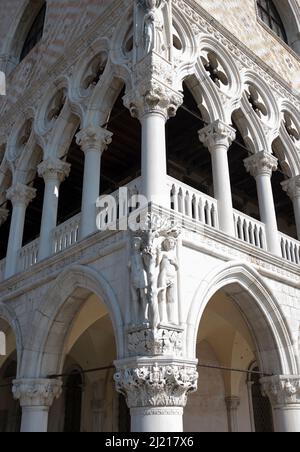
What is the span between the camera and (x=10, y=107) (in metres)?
10.5

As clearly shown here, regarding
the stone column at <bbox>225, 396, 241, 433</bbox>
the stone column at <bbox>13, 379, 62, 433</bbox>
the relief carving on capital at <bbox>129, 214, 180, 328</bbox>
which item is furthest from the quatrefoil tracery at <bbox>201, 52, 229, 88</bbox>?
the stone column at <bbox>225, 396, 241, 433</bbox>

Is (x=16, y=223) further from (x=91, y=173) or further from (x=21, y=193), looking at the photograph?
(x=91, y=173)

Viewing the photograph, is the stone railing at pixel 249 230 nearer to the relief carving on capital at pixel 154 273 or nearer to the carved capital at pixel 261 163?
the carved capital at pixel 261 163

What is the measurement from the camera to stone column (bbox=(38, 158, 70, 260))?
25.0ft

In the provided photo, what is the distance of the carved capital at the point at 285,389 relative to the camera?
6605mm

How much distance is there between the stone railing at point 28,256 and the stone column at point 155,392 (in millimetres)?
3441

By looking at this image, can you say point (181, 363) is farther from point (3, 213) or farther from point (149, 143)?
point (3, 213)

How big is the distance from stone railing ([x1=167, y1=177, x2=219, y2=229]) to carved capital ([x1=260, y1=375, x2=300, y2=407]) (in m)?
2.33

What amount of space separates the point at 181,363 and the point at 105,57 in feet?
17.6

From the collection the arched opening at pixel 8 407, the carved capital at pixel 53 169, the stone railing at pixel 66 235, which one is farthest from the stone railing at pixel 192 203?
the arched opening at pixel 8 407

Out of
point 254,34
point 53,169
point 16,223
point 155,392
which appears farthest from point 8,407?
point 254,34

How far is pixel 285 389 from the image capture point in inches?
261

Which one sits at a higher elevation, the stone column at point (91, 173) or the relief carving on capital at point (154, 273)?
the stone column at point (91, 173)
